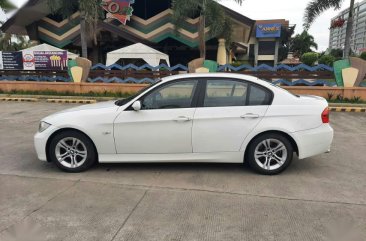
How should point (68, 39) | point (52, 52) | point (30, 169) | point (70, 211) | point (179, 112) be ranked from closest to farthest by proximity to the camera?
point (70, 211)
point (179, 112)
point (30, 169)
point (52, 52)
point (68, 39)

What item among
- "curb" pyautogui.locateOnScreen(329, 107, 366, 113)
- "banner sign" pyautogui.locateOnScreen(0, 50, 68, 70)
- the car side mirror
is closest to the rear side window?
the car side mirror

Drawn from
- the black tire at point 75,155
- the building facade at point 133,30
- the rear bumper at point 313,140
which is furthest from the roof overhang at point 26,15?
the rear bumper at point 313,140

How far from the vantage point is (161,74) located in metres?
14.6

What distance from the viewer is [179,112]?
468cm

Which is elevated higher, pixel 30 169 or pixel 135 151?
pixel 135 151

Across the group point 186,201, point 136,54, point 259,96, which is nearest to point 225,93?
point 259,96

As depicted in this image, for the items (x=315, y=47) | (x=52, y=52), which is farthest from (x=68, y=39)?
(x=315, y=47)

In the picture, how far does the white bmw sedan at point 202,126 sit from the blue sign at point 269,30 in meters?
37.1

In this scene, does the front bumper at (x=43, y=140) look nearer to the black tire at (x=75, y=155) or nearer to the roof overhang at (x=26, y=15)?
the black tire at (x=75, y=155)

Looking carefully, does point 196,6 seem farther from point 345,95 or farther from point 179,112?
point 179,112

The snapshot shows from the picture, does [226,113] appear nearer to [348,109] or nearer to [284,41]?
[348,109]

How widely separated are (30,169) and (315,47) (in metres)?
70.1

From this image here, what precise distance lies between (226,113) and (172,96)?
0.86 metres

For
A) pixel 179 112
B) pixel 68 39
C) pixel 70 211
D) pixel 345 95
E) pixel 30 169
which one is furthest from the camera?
pixel 68 39
